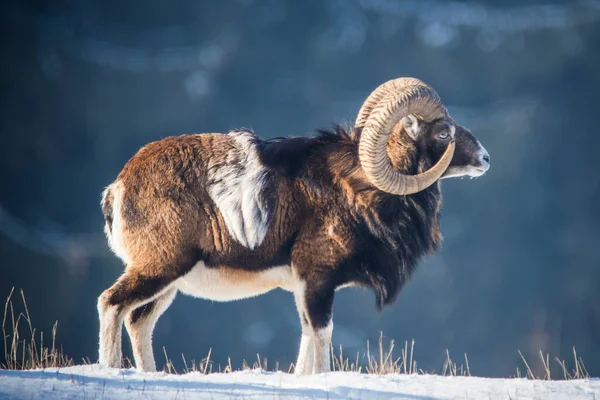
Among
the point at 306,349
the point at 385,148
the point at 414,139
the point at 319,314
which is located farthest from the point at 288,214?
the point at 414,139

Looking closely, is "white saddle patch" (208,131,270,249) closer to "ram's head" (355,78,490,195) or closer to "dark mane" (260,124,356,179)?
"dark mane" (260,124,356,179)

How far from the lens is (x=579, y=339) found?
198 feet

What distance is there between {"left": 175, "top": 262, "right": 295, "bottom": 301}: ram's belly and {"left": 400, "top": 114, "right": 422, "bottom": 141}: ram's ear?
2.23 m

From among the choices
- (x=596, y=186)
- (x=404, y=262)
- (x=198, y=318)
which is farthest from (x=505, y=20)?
(x=404, y=262)

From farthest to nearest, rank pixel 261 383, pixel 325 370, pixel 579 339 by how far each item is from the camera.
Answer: pixel 579 339, pixel 325 370, pixel 261 383

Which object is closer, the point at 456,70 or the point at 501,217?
the point at 501,217

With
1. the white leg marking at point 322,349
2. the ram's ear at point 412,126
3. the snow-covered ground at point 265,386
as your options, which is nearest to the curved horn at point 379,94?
the ram's ear at point 412,126

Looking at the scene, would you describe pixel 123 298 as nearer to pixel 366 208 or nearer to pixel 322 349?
pixel 322 349

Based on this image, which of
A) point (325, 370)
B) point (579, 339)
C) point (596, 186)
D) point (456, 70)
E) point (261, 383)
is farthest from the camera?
point (456, 70)

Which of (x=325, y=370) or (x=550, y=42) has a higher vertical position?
(x=550, y=42)

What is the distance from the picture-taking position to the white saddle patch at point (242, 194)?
10797 millimetres

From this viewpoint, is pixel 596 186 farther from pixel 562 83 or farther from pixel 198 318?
pixel 198 318

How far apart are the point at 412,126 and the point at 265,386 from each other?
4261 mm

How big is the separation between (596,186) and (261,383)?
69.7 m
